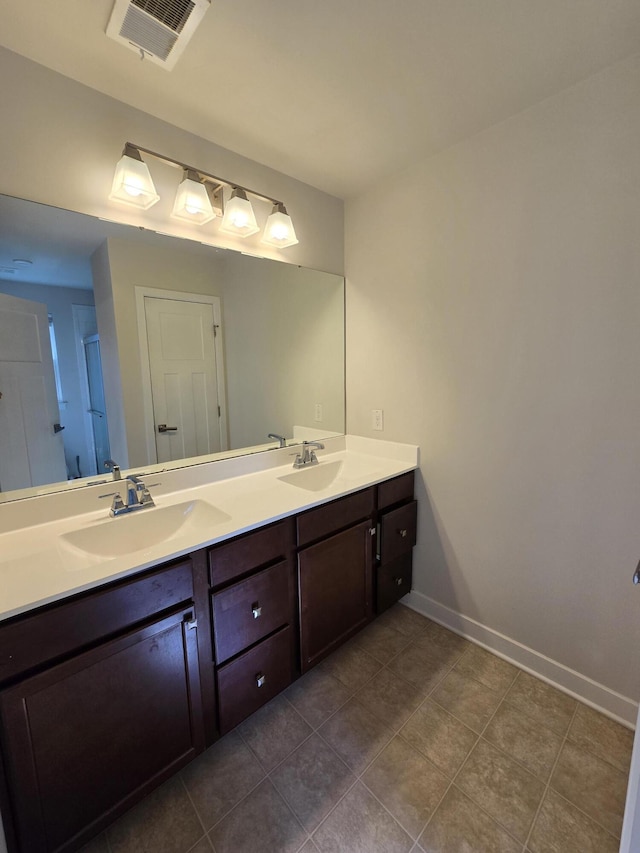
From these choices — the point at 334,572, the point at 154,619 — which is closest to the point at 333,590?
the point at 334,572

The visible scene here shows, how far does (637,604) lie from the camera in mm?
1365

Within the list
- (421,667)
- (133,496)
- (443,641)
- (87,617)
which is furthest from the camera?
(443,641)

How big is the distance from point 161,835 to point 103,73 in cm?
236

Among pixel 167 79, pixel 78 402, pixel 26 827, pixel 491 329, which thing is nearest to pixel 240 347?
pixel 78 402

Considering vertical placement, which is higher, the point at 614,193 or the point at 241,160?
the point at 241,160

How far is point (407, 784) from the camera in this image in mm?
1227

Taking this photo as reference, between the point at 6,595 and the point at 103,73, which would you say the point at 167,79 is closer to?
the point at 103,73

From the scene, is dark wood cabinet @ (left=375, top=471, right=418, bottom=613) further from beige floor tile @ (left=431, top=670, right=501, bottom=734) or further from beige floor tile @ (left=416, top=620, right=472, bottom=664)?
beige floor tile @ (left=431, top=670, right=501, bottom=734)

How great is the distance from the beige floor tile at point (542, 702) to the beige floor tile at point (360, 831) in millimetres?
702

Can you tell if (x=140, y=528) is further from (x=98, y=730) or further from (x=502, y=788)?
(x=502, y=788)

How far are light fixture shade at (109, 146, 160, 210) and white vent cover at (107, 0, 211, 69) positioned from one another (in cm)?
28

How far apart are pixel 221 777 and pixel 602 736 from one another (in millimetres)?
1393

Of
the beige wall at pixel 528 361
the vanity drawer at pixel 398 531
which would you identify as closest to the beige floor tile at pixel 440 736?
the beige wall at pixel 528 361

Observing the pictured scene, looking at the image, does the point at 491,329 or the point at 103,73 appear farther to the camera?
the point at 491,329
